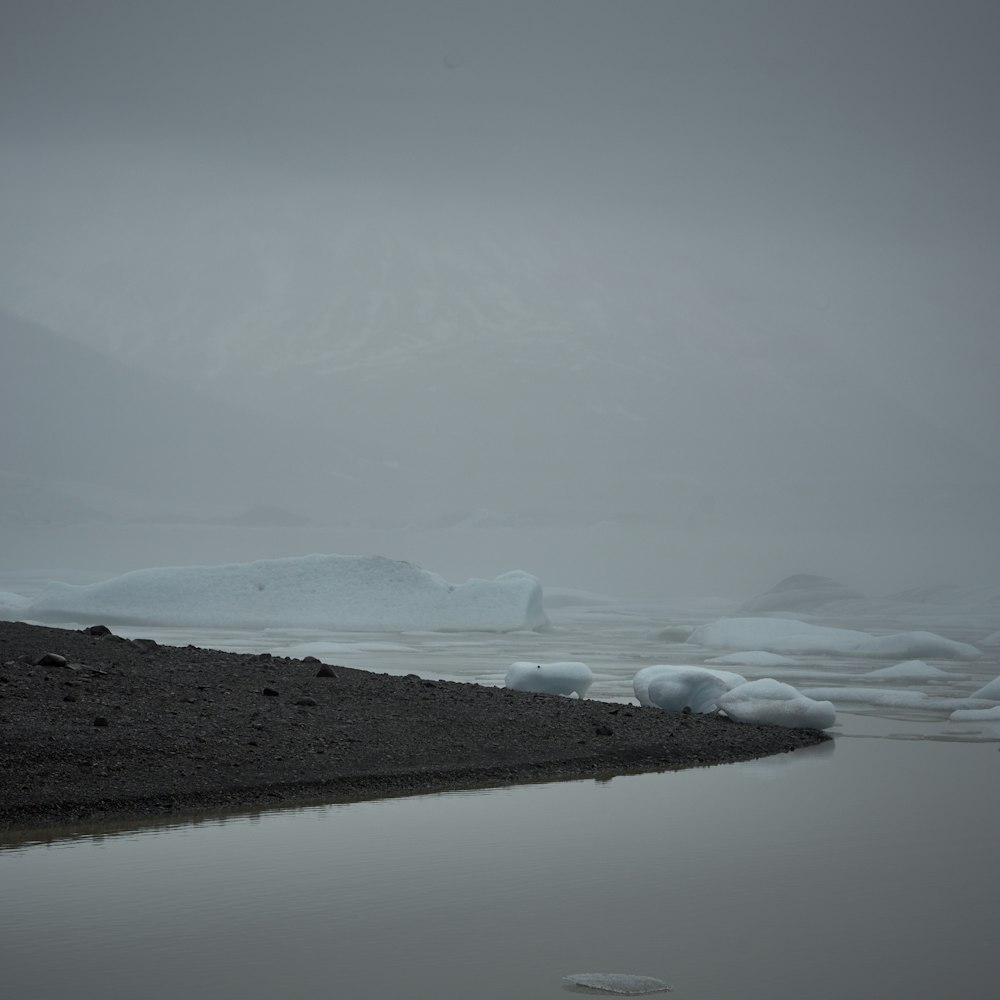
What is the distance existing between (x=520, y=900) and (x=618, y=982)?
3.60 ft

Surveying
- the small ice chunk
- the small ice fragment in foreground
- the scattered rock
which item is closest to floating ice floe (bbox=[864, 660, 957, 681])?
the small ice chunk

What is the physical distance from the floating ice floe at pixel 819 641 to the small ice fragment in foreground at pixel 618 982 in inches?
664

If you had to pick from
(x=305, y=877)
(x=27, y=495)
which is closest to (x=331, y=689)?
(x=305, y=877)

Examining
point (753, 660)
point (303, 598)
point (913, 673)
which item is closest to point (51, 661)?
point (913, 673)

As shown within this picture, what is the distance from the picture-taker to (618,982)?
4043mm

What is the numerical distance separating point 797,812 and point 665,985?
3096 mm

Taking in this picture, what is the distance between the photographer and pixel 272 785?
21.9 ft

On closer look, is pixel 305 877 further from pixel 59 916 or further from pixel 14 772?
pixel 14 772

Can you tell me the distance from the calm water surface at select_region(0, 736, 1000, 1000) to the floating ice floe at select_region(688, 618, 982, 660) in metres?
13.4

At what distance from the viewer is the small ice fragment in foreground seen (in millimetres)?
3984

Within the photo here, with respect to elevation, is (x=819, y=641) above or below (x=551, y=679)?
above

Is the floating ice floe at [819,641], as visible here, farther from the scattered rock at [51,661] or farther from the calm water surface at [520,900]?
the scattered rock at [51,661]

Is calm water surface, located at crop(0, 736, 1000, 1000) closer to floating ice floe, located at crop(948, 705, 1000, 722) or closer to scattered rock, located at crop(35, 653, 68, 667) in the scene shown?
scattered rock, located at crop(35, 653, 68, 667)

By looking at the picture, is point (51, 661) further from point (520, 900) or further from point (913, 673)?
point (913, 673)
